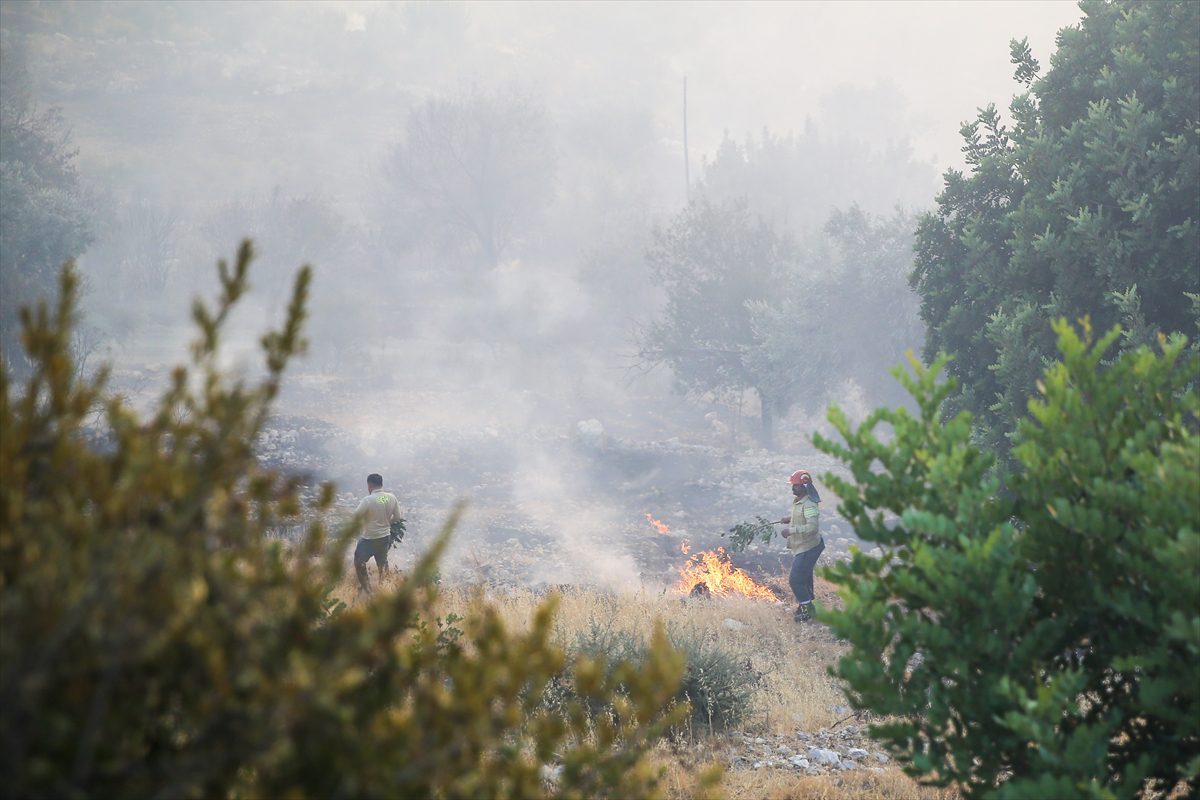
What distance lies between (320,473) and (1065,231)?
20.2 m

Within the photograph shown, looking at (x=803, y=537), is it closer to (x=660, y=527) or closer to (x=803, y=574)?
(x=803, y=574)

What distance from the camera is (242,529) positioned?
1.84 m

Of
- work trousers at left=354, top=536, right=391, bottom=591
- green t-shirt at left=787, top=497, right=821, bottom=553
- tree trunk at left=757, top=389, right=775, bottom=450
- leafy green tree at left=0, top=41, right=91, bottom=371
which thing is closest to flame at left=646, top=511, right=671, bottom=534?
tree trunk at left=757, top=389, right=775, bottom=450

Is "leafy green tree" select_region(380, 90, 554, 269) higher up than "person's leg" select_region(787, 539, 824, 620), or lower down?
higher up

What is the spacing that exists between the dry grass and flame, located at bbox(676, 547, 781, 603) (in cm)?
90

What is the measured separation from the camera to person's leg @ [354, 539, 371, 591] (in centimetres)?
1073

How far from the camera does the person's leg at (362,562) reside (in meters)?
10.7

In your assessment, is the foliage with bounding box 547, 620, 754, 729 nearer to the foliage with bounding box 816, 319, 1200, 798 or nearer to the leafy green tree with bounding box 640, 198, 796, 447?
the foliage with bounding box 816, 319, 1200, 798

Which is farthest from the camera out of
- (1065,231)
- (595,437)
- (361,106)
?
(361,106)

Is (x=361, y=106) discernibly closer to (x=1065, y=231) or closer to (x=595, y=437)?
(x=595, y=437)

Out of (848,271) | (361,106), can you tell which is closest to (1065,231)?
(848,271)

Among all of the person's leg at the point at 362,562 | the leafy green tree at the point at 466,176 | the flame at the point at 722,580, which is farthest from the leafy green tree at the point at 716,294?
the person's leg at the point at 362,562

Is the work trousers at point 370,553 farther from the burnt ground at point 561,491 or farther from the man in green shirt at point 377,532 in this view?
the burnt ground at point 561,491

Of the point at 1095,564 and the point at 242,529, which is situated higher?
the point at 1095,564
